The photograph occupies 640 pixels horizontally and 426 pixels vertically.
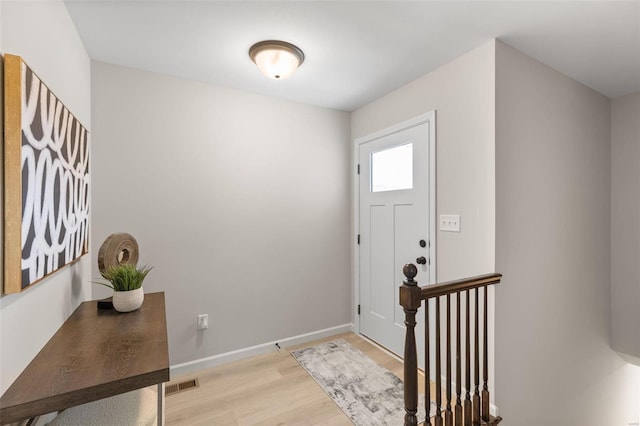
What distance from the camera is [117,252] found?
1793mm

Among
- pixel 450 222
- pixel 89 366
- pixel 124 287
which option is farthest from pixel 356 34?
pixel 89 366

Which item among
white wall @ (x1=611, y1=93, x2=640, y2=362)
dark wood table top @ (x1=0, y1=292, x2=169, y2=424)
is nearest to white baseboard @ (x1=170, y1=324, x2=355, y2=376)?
dark wood table top @ (x1=0, y1=292, x2=169, y2=424)

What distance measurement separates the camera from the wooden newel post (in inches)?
55.7

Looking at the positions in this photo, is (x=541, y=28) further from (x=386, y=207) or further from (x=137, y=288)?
(x=137, y=288)

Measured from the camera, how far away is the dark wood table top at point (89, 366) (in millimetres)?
896

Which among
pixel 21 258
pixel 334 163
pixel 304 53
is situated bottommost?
pixel 21 258

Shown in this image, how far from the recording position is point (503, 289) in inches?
77.2

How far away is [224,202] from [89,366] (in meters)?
1.70

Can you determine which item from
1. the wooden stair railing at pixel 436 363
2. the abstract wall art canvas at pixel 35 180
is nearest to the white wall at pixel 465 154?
the wooden stair railing at pixel 436 363

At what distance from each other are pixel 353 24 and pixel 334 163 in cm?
159

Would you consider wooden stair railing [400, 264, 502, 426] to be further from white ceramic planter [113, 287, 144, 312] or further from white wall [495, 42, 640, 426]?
white ceramic planter [113, 287, 144, 312]

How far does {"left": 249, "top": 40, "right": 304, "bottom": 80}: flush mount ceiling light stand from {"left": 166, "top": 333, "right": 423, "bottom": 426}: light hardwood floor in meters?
2.33

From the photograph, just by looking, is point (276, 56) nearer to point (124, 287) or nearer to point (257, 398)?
point (124, 287)

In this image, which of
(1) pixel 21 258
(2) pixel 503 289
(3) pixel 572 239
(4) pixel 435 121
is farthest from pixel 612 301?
(1) pixel 21 258
